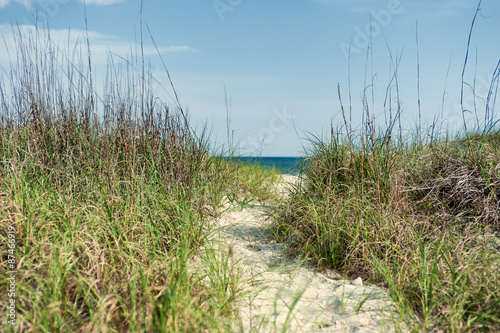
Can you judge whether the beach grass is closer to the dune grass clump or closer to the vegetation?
the vegetation

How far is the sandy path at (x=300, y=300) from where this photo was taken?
1.72 m

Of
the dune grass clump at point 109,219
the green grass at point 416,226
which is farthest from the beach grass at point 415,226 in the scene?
the dune grass clump at point 109,219

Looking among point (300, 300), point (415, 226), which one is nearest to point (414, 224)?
point (415, 226)

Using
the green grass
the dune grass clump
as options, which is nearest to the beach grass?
the green grass

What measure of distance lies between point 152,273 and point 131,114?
1971 mm

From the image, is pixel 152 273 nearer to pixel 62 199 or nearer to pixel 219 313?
pixel 219 313

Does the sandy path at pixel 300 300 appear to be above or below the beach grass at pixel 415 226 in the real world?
below

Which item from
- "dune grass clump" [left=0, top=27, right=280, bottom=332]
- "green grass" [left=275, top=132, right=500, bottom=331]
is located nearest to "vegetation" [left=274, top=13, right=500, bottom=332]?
"green grass" [left=275, top=132, right=500, bottom=331]

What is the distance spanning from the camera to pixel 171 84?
8.29 feet

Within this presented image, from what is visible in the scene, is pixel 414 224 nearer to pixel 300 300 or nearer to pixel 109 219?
pixel 300 300

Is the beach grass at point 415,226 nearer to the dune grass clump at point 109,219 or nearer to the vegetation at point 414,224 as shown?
the vegetation at point 414,224

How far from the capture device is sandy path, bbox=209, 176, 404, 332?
1724mm

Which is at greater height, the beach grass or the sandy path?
the beach grass

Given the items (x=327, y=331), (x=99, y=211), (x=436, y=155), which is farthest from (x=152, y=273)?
(x=436, y=155)
